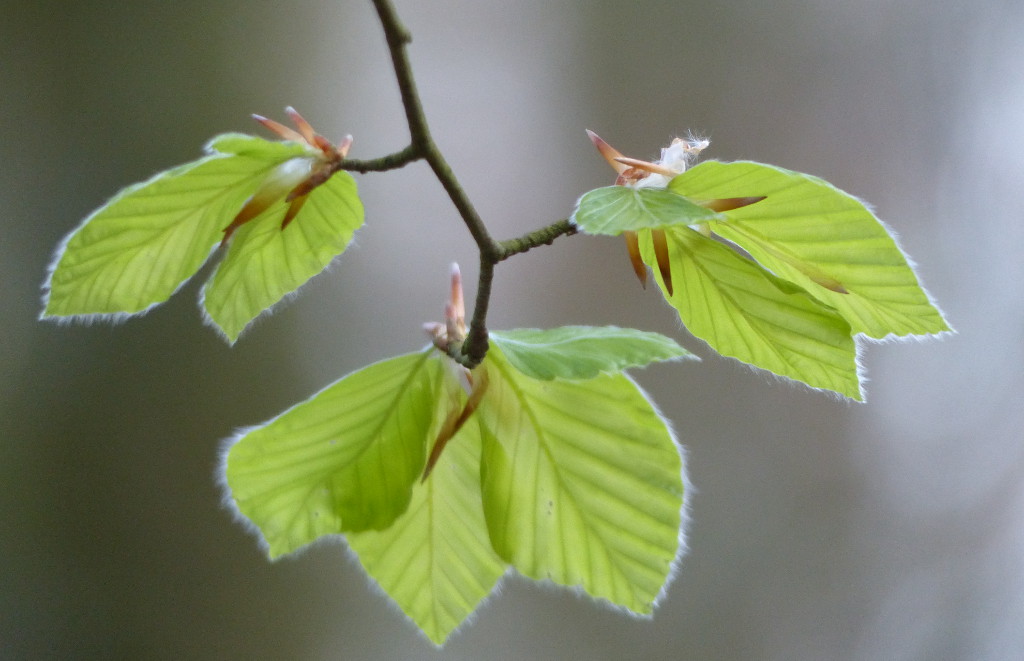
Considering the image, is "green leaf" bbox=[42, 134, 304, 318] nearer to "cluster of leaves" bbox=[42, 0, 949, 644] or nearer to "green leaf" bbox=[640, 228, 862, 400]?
"cluster of leaves" bbox=[42, 0, 949, 644]

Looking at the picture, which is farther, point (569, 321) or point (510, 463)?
point (569, 321)

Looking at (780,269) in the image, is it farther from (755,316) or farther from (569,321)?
(569,321)

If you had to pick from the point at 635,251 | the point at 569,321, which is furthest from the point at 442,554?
the point at 569,321

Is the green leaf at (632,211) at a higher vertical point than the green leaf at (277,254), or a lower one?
higher

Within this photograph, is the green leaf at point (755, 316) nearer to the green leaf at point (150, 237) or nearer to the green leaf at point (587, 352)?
the green leaf at point (587, 352)

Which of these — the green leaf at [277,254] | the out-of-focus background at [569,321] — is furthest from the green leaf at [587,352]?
the out-of-focus background at [569,321]

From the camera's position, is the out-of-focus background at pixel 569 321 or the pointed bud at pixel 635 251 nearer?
the pointed bud at pixel 635 251

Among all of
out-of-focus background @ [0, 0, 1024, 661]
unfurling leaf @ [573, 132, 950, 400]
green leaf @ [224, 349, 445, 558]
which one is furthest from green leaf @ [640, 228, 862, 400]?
out-of-focus background @ [0, 0, 1024, 661]
